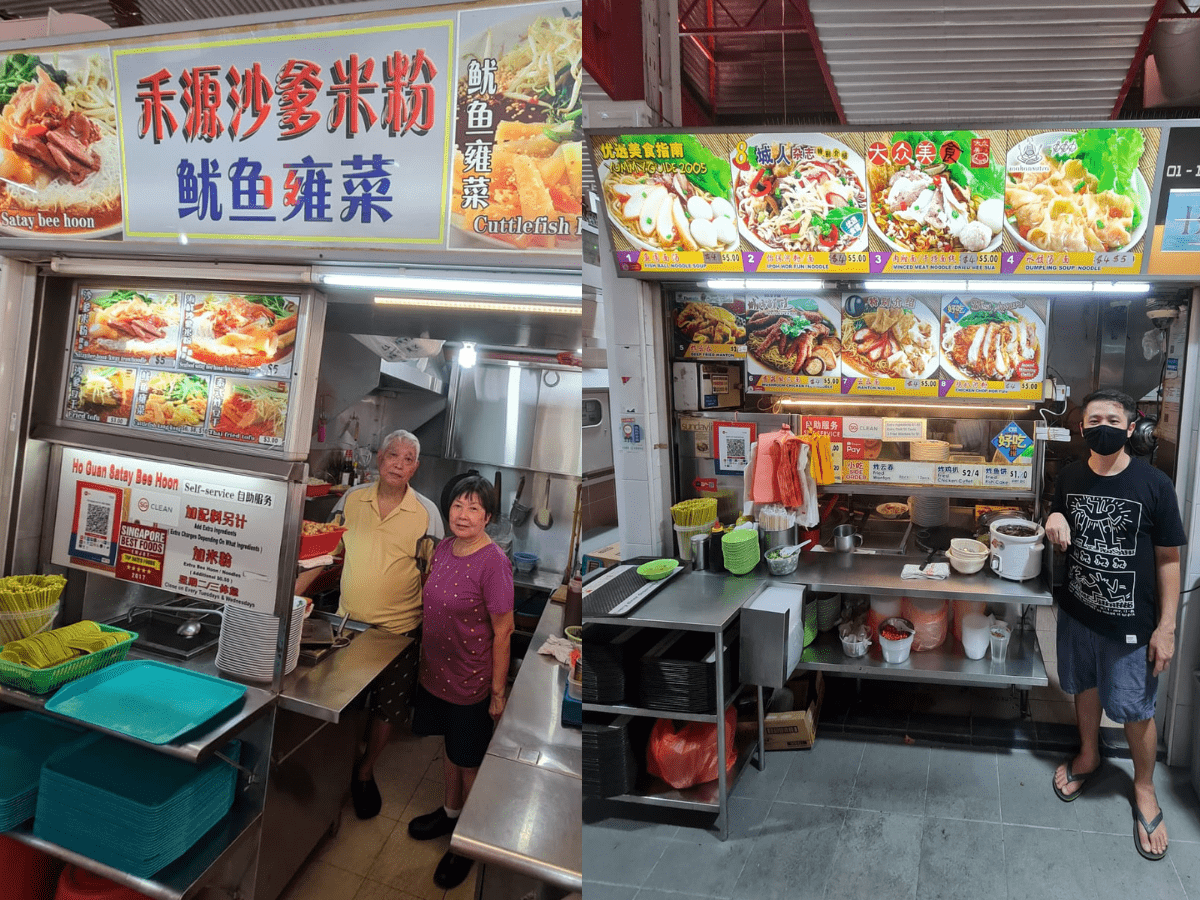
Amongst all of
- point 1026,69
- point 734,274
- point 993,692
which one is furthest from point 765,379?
point 993,692

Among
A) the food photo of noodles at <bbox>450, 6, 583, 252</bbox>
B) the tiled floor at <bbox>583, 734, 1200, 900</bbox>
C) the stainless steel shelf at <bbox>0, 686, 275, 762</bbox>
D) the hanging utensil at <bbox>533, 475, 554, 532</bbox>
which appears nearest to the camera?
the food photo of noodles at <bbox>450, 6, 583, 252</bbox>

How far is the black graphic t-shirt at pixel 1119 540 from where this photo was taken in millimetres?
2316

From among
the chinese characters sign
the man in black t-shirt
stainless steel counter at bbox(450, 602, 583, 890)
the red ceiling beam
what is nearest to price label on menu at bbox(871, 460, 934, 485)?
the man in black t-shirt

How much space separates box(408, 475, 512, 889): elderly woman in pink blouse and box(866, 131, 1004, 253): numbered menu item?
188 centimetres

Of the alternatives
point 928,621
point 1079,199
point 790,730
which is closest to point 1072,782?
point 928,621

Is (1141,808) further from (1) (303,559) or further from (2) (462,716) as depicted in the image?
(1) (303,559)

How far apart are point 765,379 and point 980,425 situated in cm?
87

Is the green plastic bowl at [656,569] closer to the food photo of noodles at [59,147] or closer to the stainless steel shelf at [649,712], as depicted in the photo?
the stainless steel shelf at [649,712]

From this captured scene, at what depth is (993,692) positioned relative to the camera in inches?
124

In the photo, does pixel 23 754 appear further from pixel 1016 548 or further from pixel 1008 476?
pixel 1008 476

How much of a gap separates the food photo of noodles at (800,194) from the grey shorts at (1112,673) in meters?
1.61

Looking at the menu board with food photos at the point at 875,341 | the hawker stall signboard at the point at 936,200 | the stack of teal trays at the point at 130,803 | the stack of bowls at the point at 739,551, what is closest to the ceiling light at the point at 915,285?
the menu board with food photos at the point at 875,341

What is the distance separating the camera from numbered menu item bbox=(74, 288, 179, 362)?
4.70 ft

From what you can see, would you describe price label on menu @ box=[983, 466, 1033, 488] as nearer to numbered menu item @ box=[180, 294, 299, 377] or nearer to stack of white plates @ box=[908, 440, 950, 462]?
stack of white plates @ box=[908, 440, 950, 462]
